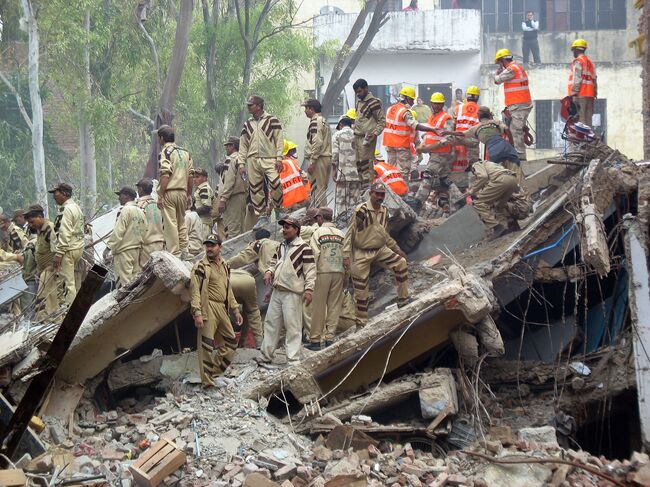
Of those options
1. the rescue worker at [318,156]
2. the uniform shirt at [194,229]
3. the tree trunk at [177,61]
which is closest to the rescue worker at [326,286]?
the rescue worker at [318,156]

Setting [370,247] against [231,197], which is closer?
[370,247]

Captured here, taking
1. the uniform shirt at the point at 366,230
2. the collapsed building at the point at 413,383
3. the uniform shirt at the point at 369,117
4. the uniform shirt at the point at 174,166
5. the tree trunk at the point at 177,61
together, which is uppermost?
the tree trunk at the point at 177,61

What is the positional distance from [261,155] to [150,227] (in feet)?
6.49

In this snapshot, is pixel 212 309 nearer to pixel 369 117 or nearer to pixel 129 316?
pixel 129 316

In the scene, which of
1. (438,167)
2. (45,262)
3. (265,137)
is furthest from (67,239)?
(438,167)

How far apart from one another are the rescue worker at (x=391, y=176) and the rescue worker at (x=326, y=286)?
317cm

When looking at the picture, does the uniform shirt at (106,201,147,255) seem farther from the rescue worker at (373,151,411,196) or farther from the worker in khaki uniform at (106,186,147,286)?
the rescue worker at (373,151,411,196)

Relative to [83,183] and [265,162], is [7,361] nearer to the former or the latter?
[265,162]

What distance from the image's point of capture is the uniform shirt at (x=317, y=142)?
46.5 feet

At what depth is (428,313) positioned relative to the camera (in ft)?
33.9

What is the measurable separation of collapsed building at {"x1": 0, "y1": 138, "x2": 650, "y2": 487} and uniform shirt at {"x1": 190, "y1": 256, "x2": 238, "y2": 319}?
0.57 ft

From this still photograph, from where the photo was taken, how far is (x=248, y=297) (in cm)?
1161

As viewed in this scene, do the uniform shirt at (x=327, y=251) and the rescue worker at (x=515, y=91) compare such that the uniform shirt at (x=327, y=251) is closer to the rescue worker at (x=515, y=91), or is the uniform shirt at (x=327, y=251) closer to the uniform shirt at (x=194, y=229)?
the uniform shirt at (x=194, y=229)

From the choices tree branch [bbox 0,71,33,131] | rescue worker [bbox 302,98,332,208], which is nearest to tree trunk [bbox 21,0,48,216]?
tree branch [bbox 0,71,33,131]
